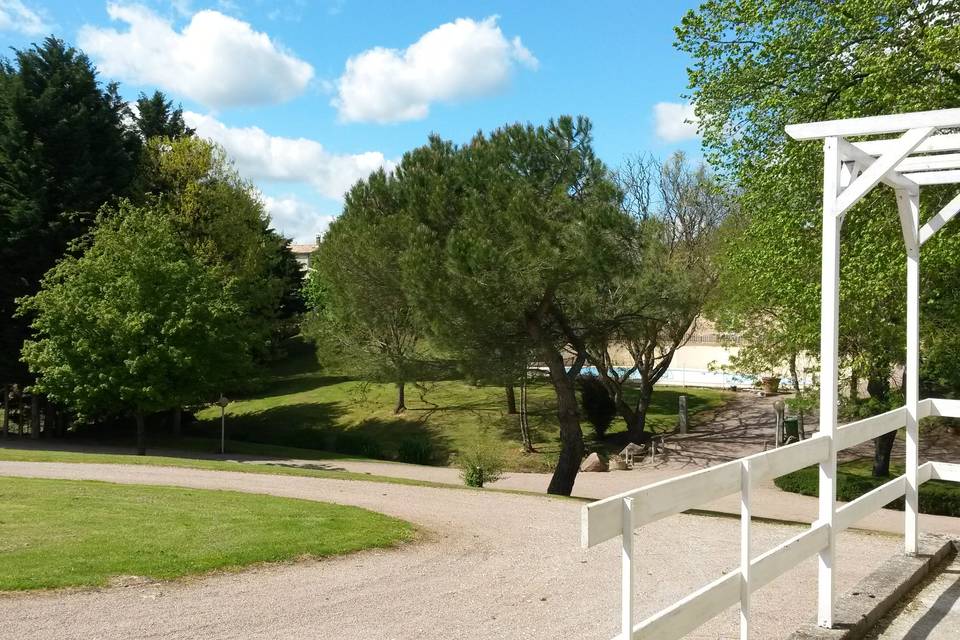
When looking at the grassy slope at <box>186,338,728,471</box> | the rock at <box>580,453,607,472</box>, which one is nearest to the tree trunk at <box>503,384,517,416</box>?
the grassy slope at <box>186,338,728,471</box>

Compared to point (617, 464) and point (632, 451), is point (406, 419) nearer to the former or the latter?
point (632, 451)

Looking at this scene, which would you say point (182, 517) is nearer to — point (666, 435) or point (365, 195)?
point (365, 195)

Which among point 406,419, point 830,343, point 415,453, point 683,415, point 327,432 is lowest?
point 415,453

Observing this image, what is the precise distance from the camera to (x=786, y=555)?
15.4 feet

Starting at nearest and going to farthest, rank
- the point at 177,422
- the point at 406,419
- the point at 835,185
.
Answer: the point at 835,185 < the point at 177,422 < the point at 406,419

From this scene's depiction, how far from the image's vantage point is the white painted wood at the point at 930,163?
6949 millimetres

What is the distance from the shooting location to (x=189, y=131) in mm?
41969

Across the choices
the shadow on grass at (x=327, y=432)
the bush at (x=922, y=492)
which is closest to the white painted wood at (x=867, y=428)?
the bush at (x=922, y=492)

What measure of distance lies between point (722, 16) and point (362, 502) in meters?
11.1

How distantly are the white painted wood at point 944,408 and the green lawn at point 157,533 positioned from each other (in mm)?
5446

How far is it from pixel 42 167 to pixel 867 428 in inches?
1180

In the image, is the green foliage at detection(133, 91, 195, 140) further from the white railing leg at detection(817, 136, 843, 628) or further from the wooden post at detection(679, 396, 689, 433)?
the white railing leg at detection(817, 136, 843, 628)

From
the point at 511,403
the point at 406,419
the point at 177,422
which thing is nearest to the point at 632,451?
the point at 511,403

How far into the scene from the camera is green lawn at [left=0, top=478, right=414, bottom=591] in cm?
749
